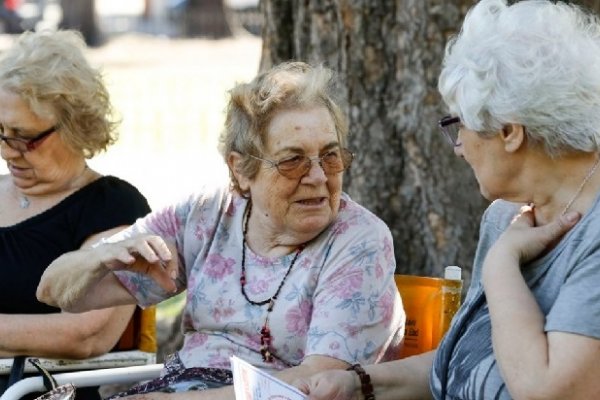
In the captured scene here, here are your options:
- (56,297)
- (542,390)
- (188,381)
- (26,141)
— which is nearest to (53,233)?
(26,141)

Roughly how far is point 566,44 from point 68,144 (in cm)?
201

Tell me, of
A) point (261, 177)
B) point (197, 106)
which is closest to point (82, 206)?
point (261, 177)

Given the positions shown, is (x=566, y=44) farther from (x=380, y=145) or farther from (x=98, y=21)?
(x=98, y=21)

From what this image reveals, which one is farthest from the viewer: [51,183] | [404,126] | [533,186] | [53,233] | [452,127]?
[404,126]

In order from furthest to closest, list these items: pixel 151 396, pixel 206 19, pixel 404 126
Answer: pixel 206 19 < pixel 404 126 < pixel 151 396

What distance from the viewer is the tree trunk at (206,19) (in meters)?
33.2

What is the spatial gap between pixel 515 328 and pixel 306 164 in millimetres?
953

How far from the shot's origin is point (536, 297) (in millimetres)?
3113

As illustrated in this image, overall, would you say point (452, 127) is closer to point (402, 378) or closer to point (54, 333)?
point (402, 378)

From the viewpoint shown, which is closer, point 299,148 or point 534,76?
point 534,76

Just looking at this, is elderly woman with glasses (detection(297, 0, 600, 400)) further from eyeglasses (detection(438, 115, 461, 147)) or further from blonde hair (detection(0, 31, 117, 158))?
blonde hair (detection(0, 31, 117, 158))

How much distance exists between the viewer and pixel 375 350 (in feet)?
12.0

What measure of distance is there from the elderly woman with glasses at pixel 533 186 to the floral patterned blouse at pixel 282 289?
1.32 feet

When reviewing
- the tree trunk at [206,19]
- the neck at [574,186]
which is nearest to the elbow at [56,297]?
the neck at [574,186]
